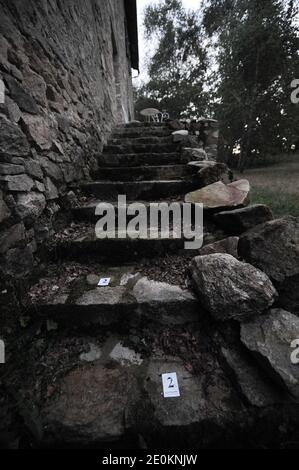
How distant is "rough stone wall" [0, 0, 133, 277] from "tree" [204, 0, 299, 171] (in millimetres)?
7996

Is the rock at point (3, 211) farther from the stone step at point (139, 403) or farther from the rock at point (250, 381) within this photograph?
the rock at point (250, 381)

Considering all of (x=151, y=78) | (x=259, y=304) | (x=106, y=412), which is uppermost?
(x=151, y=78)

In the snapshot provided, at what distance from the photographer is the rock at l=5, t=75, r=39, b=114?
4.37 ft

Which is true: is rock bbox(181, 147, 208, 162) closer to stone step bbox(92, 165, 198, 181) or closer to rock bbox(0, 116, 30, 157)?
stone step bbox(92, 165, 198, 181)

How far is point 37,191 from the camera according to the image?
1.57 metres

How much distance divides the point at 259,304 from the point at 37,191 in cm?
153

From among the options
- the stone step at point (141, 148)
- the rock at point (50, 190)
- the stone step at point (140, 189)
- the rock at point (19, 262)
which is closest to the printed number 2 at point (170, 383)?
the rock at point (19, 262)

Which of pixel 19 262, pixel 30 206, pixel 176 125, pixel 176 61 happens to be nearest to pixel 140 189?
pixel 30 206

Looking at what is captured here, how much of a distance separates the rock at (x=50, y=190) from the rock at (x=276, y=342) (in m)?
1.55

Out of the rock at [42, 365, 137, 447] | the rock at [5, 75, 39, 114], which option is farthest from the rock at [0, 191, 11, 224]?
the rock at [42, 365, 137, 447]

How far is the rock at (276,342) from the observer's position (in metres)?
0.95

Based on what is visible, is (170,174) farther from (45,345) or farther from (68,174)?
(45,345)
